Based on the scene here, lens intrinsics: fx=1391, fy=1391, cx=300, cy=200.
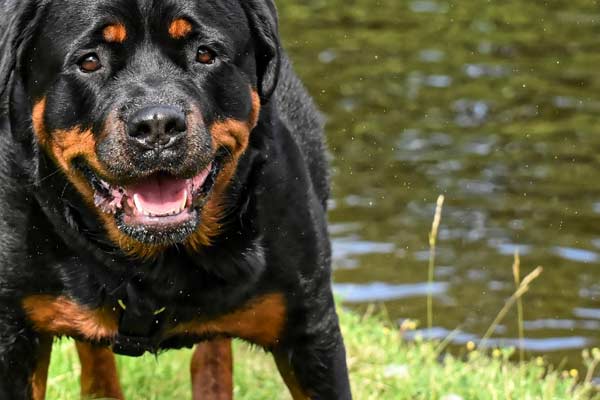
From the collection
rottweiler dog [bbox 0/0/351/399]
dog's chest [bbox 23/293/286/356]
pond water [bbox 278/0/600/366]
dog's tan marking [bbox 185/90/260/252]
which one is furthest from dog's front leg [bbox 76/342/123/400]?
pond water [bbox 278/0/600/366]

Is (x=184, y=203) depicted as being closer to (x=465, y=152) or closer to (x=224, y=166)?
(x=224, y=166)

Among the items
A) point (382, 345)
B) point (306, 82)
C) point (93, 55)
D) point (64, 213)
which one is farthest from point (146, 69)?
point (306, 82)

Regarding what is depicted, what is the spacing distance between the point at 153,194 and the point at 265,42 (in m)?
0.61

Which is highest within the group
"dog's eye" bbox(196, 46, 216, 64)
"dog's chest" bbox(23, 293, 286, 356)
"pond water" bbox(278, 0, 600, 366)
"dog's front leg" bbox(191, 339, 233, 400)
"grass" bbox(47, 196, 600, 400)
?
"dog's eye" bbox(196, 46, 216, 64)

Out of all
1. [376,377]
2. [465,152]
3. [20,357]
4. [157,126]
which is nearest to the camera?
[157,126]

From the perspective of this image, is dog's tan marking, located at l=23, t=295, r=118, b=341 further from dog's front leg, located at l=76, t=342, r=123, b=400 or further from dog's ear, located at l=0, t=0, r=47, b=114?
dog's front leg, located at l=76, t=342, r=123, b=400

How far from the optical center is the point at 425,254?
28.6 ft

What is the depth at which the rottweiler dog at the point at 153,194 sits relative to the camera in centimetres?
409

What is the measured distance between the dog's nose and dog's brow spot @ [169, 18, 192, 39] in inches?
11.4

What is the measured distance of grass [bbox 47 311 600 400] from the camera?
5.51 meters

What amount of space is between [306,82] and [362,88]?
1.56 feet

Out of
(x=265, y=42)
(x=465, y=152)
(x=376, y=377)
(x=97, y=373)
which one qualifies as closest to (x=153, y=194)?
(x=265, y=42)

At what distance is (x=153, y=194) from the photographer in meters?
4.20

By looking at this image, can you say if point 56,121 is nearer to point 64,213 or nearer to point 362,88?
point 64,213
